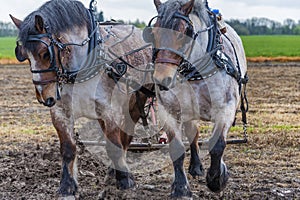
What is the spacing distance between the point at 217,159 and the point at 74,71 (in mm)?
1478

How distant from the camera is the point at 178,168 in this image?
15.3 feet

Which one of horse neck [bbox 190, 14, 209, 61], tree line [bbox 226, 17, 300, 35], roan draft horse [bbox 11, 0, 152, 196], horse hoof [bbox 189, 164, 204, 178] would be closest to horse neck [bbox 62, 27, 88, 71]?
roan draft horse [bbox 11, 0, 152, 196]

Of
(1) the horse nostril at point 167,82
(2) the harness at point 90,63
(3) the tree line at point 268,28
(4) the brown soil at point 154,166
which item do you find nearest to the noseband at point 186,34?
(1) the horse nostril at point 167,82

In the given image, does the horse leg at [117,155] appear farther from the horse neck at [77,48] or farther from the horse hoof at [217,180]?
the horse hoof at [217,180]

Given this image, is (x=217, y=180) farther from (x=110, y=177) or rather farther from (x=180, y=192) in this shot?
(x=110, y=177)

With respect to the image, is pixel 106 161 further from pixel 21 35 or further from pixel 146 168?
pixel 21 35

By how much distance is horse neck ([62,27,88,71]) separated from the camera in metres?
4.78

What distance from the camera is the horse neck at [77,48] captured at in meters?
4.78

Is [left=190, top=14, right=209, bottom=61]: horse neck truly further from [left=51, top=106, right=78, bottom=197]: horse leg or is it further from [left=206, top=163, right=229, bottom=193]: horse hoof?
[left=51, top=106, right=78, bottom=197]: horse leg

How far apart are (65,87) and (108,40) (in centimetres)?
76

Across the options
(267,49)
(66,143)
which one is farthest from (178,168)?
(267,49)

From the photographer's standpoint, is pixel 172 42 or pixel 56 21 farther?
pixel 56 21

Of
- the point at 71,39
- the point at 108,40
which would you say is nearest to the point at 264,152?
the point at 108,40

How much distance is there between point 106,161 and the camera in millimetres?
6148
